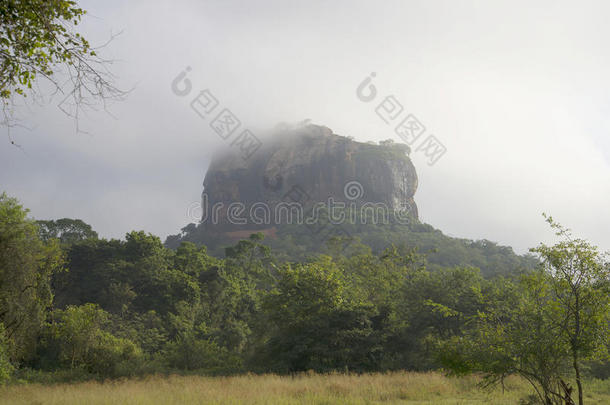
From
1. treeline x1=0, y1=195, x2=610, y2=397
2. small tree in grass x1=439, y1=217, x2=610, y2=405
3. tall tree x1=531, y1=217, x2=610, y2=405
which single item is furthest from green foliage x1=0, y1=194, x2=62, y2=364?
tall tree x1=531, y1=217, x2=610, y2=405

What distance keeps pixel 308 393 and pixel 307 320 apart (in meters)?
7.08

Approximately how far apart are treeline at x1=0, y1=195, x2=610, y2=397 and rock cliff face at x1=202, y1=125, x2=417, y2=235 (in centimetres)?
7551

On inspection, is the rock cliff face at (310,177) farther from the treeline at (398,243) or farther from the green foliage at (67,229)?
the green foliage at (67,229)

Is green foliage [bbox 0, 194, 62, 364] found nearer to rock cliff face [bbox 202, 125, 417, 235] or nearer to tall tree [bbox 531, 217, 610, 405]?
tall tree [bbox 531, 217, 610, 405]

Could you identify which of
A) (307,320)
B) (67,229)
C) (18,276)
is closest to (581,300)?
(307,320)

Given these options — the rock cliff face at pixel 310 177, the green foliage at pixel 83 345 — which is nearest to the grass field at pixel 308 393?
the green foliage at pixel 83 345

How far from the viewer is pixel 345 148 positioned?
114 meters

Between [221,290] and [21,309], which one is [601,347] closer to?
[21,309]

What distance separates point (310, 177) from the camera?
111 metres

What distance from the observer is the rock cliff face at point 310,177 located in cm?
10634

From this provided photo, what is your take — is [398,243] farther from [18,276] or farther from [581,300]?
[581,300]

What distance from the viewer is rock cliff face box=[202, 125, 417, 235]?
349 ft

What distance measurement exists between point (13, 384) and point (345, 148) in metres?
105

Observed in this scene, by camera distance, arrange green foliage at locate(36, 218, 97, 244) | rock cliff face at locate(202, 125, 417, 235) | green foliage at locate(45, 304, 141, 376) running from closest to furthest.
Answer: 1. green foliage at locate(45, 304, 141, 376)
2. green foliage at locate(36, 218, 97, 244)
3. rock cliff face at locate(202, 125, 417, 235)
